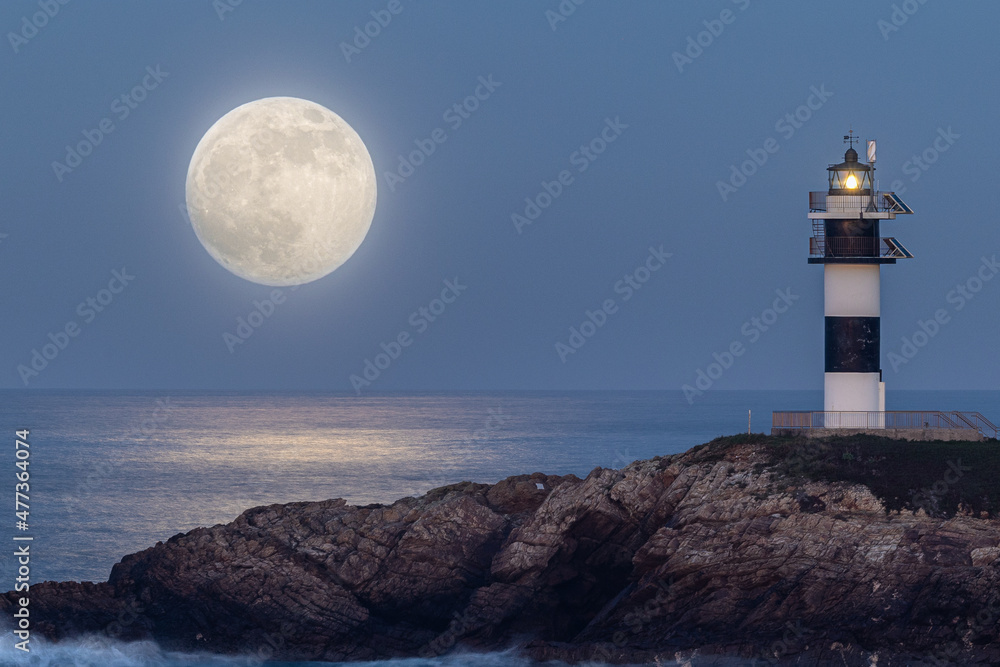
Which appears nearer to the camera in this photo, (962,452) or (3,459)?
(962,452)

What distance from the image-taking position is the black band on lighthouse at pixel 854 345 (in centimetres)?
3797

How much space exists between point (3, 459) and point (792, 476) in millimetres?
73825

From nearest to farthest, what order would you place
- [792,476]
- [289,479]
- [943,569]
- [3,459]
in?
1. [943,569]
2. [792,476]
3. [289,479]
4. [3,459]

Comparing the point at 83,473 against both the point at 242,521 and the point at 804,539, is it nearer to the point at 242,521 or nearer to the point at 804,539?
the point at 242,521

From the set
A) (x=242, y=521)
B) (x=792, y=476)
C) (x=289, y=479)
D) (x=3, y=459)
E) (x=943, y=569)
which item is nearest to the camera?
(x=943, y=569)

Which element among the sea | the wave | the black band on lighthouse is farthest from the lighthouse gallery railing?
the wave

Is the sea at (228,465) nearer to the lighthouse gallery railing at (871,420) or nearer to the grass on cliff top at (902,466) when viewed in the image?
the grass on cliff top at (902,466)

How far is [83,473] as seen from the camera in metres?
75.4

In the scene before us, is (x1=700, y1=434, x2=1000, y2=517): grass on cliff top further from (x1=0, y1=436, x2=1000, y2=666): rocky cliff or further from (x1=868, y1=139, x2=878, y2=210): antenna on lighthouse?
(x1=868, y1=139, x2=878, y2=210): antenna on lighthouse

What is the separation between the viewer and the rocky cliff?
2642 cm

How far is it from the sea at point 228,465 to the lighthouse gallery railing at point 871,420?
4.85m

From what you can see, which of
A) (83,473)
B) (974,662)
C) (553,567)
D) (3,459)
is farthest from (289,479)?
(974,662)

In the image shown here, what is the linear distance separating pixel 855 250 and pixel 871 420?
596 centimetres

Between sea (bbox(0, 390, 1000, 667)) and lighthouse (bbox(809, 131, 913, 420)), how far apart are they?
8084 mm
